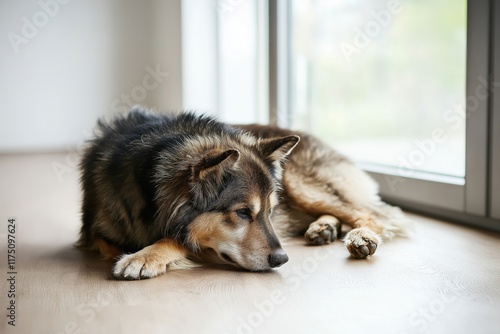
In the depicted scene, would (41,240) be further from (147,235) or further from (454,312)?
(454,312)

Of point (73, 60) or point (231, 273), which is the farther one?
point (73, 60)

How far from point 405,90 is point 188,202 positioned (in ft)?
6.18

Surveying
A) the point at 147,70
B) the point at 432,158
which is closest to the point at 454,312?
the point at 432,158

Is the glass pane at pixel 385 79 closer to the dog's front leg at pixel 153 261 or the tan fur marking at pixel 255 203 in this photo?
the tan fur marking at pixel 255 203

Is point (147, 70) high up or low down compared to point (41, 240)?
up

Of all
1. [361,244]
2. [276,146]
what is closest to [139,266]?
[276,146]

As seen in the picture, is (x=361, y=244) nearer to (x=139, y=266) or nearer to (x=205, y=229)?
(x=205, y=229)

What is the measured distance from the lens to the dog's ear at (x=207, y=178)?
1946 mm

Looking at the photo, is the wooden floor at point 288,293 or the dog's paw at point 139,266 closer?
the wooden floor at point 288,293

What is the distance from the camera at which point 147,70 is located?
6.64 m

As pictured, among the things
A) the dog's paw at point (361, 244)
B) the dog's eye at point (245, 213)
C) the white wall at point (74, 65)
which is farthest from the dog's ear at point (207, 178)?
the white wall at point (74, 65)

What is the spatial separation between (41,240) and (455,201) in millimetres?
2183

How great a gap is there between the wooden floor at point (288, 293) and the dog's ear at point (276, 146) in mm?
457

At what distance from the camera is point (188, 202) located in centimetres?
201
